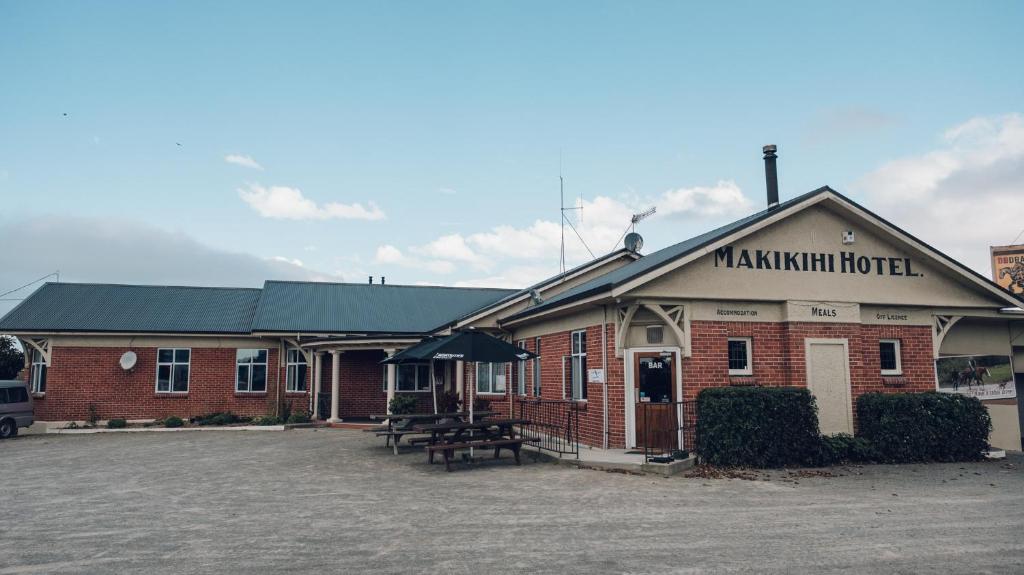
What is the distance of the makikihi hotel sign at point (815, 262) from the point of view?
13.5 metres

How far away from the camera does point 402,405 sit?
21609 mm

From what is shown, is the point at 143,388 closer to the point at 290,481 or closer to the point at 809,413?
the point at 290,481

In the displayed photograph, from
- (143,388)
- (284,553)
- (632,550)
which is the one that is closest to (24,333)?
(143,388)

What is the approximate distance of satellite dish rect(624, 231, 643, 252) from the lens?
21516mm

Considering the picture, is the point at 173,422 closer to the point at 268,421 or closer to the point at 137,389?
the point at 137,389

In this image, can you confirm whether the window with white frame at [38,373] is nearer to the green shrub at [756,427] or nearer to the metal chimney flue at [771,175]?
the green shrub at [756,427]

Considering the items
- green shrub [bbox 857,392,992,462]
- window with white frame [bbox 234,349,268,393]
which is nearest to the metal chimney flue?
green shrub [bbox 857,392,992,462]

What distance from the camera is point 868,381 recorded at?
1379 centimetres

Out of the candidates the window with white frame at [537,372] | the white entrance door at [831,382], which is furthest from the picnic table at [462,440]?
the white entrance door at [831,382]

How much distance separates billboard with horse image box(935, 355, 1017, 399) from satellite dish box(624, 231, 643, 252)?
894cm

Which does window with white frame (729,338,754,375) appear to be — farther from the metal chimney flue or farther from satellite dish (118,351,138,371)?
satellite dish (118,351,138,371)

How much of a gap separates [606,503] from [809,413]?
5.12 meters

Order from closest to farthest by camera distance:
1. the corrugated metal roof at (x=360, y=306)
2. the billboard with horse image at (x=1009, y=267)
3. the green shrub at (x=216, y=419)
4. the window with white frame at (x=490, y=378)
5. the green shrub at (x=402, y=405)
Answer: the window with white frame at (x=490, y=378)
the green shrub at (x=402, y=405)
the green shrub at (x=216, y=419)
the corrugated metal roof at (x=360, y=306)
the billboard with horse image at (x=1009, y=267)

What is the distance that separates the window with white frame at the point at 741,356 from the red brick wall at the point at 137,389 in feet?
53.1
